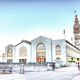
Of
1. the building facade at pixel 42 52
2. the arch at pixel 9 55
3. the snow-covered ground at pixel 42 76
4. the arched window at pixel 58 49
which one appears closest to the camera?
the snow-covered ground at pixel 42 76

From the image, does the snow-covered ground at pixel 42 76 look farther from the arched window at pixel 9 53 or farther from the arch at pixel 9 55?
the arched window at pixel 9 53

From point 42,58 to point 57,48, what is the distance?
4.18 meters

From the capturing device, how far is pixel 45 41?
50719 millimetres

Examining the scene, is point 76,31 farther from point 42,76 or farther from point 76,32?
point 42,76

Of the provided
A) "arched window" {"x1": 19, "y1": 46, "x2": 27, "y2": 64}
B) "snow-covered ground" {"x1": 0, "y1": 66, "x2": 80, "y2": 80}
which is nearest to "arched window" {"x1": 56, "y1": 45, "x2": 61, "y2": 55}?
"arched window" {"x1": 19, "y1": 46, "x2": 27, "y2": 64}

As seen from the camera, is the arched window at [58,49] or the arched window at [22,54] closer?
the arched window at [58,49]

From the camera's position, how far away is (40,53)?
167 feet

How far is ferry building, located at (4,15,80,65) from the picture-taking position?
49119mm

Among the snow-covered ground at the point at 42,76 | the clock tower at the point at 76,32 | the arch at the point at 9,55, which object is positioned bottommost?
the snow-covered ground at the point at 42,76

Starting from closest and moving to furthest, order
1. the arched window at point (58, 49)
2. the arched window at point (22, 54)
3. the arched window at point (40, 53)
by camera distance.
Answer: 1. the arched window at point (58, 49)
2. the arched window at point (40, 53)
3. the arched window at point (22, 54)

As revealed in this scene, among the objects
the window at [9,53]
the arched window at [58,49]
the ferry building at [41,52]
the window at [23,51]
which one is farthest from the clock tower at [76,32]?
the window at [9,53]

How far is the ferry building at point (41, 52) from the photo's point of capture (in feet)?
161

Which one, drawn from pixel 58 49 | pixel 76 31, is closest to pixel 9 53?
pixel 58 49

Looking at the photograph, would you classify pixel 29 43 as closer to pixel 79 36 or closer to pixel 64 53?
pixel 64 53
